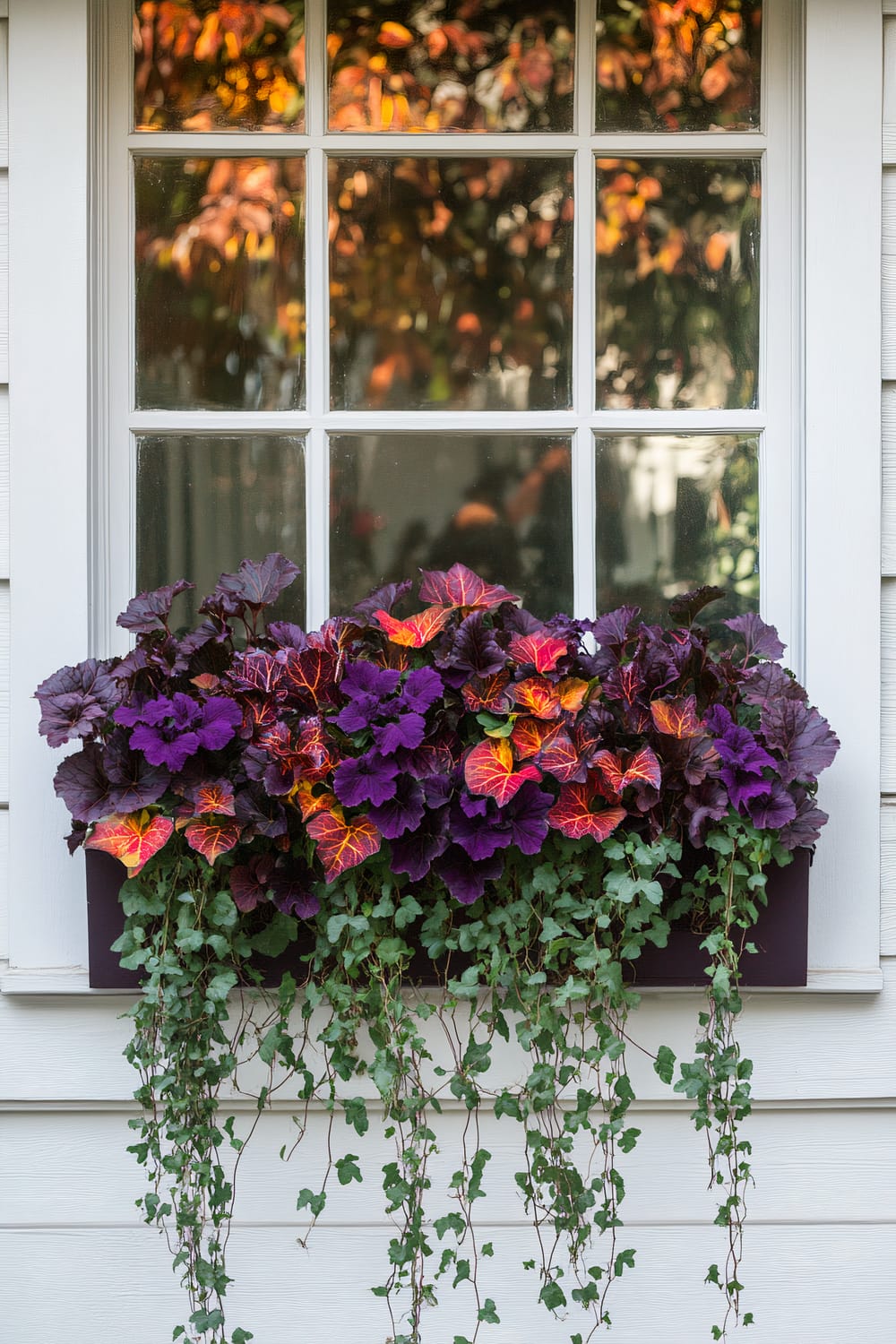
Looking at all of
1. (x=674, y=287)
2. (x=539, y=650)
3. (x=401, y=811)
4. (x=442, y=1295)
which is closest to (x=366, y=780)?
(x=401, y=811)

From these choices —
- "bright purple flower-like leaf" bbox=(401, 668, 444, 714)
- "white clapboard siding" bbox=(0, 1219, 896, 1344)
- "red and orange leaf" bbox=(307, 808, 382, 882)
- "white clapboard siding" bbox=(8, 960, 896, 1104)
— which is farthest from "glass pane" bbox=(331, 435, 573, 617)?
"white clapboard siding" bbox=(0, 1219, 896, 1344)

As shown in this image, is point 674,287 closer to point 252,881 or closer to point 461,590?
point 461,590

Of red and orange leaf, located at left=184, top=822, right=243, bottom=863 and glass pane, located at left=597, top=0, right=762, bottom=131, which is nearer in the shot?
red and orange leaf, located at left=184, top=822, right=243, bottom=863

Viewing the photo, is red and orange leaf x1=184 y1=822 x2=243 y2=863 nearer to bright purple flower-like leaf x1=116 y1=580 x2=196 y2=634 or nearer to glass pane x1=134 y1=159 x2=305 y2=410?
bright purple flower-like leaf x1=116 y1=580 x2=196 y2=634

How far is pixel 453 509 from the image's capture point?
5.24 ft

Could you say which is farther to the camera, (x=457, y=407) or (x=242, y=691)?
(x=457, y=407)

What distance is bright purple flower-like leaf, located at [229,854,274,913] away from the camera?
1346 mm

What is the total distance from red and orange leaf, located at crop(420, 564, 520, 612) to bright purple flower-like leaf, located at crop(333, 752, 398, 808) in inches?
9.4

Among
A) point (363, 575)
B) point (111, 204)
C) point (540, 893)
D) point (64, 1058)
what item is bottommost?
point (64, 1058)

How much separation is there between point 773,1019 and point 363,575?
848 mm

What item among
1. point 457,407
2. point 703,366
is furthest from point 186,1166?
point 703,366

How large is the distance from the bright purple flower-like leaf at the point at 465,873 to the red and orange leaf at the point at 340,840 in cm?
9

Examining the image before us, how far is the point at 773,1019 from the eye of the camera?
4.81 feet

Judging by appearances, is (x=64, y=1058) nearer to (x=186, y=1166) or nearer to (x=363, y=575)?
(x=186, y=1166)
